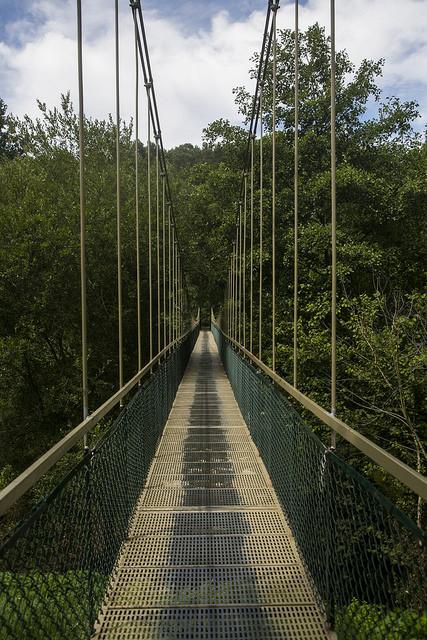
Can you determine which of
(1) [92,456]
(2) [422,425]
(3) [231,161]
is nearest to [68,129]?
(3) [231,161]

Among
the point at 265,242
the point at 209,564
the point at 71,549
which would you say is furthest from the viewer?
the point at 265,242

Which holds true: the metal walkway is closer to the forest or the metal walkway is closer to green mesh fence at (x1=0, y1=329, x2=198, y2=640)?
green mesh fence at (x1=0, y1=329, x2=198, y2=640)

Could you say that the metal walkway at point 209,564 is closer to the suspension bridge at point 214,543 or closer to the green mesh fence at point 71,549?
the suspension bridge at point 214,543

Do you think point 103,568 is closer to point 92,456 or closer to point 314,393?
point 92,456

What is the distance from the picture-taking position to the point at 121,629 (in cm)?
160

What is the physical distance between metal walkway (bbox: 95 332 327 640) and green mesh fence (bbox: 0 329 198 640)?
119 mm

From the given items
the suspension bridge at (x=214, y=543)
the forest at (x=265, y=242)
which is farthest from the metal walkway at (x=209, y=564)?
the forest at (x=265, y=242)

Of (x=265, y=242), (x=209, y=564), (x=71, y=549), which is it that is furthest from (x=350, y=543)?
(x=265, y=242)

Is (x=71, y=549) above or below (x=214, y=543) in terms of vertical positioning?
above

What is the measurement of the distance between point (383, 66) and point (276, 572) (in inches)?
402

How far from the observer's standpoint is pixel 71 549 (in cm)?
144

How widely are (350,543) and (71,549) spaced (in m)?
0.90

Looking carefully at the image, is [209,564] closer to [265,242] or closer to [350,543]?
[350,543]

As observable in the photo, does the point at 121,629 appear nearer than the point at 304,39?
Yes
